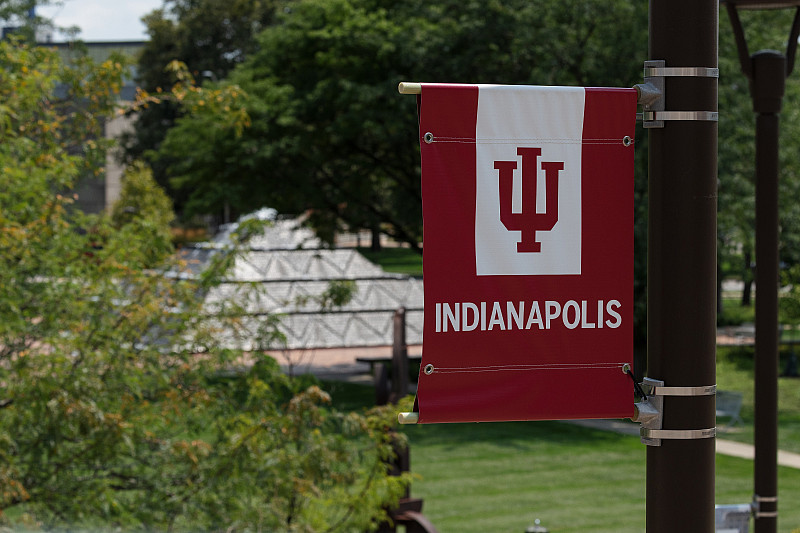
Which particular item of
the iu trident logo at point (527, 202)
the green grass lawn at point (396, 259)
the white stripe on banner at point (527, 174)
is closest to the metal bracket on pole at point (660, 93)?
the white stripe on banner at point (527, 174)

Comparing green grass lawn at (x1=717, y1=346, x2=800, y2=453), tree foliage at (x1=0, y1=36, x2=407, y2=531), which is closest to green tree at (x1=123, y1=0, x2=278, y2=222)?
green grass lawn at (x1=717, y1=346, x2=800, y2=453)

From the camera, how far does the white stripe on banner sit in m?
2.78

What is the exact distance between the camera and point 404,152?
2398 cm

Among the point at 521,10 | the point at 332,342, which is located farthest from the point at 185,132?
the point at 521,10

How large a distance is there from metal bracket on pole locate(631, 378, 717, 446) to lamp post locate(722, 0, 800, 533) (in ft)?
12.1

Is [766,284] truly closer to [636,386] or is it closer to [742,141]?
[636,386]

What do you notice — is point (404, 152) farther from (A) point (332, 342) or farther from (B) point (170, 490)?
(B) point (170, 490)

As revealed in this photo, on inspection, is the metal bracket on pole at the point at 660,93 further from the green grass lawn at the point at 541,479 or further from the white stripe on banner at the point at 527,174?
the green grass lawn at the point at 541,479

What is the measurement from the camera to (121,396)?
670 centimetres

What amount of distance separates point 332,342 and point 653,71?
83.6ft

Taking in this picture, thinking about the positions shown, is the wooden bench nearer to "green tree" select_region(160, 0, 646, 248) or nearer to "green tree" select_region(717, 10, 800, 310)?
"green tree" select_region(717, 10, 800, 310)

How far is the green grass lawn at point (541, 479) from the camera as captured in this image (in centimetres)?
1307

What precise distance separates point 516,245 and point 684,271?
45 cm

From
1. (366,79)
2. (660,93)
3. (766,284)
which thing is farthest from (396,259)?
(660,93)
